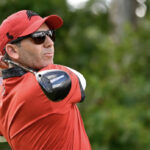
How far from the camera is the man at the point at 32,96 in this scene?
64.1 inches

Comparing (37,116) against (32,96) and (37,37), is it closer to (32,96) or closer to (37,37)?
(32,96)

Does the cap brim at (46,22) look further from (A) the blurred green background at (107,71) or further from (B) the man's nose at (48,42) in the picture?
(A) the blurred green background at (107,71)

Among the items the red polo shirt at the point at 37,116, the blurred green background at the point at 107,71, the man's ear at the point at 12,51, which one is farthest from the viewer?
the blurred green background at the point at 107,71

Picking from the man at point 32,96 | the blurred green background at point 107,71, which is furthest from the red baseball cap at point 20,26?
the blurred green background at point 107,71

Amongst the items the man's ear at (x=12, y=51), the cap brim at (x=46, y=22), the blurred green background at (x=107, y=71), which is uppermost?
the cap brim at (x=46, y=22)

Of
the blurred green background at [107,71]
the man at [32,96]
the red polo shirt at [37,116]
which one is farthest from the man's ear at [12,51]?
the blurred green background at [107,71]

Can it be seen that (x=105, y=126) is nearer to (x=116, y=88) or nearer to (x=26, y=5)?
(x=116, y=88)

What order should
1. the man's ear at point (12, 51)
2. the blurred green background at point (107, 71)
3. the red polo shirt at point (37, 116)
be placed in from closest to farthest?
the red polo shirt at point (37, 116) < the man's ear at point (12, 51) < the blurred green background at point (107, 71)

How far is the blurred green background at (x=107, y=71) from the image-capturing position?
17.2ft

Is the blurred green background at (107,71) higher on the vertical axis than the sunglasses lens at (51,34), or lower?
lower

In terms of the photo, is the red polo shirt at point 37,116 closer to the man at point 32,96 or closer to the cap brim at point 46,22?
the man at point 32,96

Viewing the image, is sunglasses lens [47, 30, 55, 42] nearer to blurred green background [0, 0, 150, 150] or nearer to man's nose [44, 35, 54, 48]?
man's nose [44, 35, 54, 48]

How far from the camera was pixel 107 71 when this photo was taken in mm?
5785

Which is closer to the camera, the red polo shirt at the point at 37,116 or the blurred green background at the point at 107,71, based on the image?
the red polo shirt at the point at 37,116
